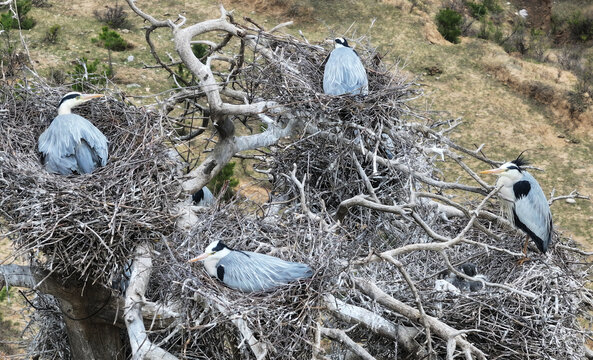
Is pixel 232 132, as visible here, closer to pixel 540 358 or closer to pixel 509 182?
pixel 509 182

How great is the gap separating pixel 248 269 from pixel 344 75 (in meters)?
2.20

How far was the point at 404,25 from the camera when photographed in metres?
14.4

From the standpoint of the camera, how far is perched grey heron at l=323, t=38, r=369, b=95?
5.87m

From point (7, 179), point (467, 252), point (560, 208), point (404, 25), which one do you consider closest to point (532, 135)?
point (560, 208)

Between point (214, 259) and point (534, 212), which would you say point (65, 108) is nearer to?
point (214, 259)

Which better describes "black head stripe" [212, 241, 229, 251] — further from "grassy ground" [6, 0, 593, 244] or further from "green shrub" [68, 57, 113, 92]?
"grassy ground" [6, 0, 593, 244]

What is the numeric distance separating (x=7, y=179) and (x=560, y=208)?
8067 mm

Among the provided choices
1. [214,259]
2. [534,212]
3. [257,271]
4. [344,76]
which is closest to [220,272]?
[214,259]

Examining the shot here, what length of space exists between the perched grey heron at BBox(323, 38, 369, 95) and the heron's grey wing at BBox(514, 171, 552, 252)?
1479mm

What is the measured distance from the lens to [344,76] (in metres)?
5.89

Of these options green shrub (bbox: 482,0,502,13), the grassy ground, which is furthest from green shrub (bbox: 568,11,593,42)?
the grassy ground

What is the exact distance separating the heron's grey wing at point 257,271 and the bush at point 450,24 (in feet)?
36.6

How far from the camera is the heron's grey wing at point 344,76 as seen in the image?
5.87 metres

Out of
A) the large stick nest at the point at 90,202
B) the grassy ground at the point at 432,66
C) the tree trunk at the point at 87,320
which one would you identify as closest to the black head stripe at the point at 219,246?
the large stick nest at the point at 90,202
